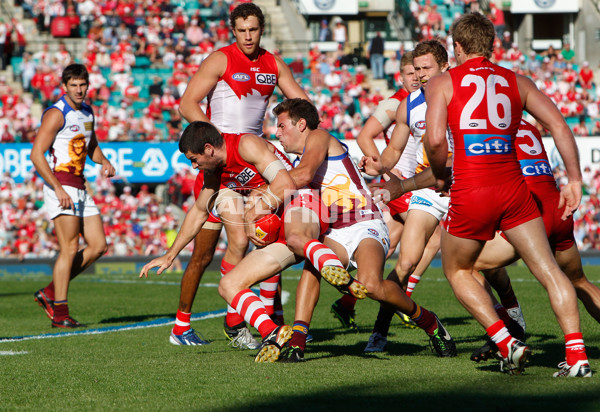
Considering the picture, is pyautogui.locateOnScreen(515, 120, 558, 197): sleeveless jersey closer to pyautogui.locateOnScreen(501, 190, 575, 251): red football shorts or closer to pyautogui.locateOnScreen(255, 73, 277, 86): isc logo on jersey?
pyautogui.locateOnScreen(501, 190, 575, 251): red football shorts

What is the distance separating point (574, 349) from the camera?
5086 mm

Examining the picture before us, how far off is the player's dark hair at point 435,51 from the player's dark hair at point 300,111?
64.7 inches

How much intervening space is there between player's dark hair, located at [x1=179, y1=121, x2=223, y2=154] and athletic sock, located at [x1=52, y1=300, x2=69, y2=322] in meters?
3.75

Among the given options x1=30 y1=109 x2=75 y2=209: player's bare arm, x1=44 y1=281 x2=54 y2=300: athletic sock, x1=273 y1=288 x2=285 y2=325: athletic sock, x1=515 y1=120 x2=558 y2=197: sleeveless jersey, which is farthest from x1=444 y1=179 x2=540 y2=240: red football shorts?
x1=44 y1=281 x2=54 y2=300: athletic sock

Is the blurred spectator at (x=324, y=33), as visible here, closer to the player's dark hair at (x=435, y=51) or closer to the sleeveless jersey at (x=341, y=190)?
the player's dark hair at (x=435, y=51)

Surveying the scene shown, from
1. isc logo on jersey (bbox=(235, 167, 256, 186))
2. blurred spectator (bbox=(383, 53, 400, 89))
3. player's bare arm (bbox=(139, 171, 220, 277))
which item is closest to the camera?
isc logo on jersey (bbox=(235, 167, 256, 186))

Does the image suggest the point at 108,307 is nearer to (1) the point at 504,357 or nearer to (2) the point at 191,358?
(2) the point at 191,358

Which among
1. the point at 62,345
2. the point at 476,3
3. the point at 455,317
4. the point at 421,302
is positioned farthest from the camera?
the point at 476,3

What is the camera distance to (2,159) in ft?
74.4

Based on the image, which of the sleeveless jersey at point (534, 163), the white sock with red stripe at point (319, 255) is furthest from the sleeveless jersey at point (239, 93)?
the sleeveless jersey at point (534, 163)

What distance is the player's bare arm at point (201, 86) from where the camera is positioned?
24.8 feet

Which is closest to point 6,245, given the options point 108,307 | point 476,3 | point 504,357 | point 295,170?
point 108,307

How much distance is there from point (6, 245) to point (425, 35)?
669 inches

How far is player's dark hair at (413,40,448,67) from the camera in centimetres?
771
